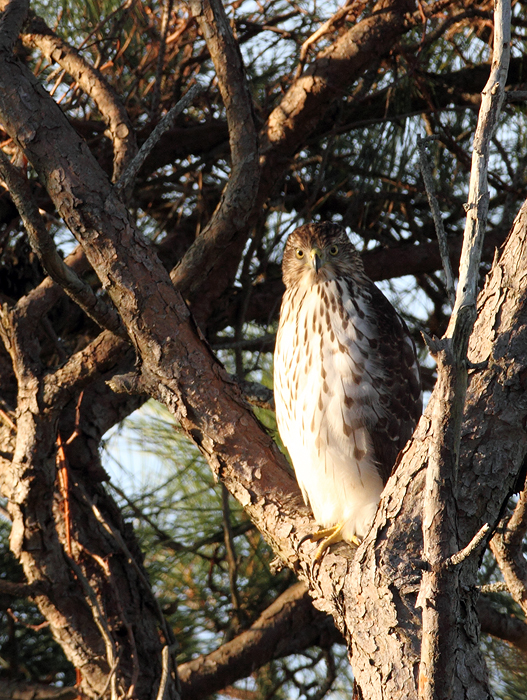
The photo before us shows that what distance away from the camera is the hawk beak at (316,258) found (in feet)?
9.82

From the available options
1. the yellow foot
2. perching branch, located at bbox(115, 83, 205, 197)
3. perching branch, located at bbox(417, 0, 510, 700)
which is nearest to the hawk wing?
the yellow foot

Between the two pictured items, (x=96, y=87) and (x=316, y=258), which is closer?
(x=96, y=87)

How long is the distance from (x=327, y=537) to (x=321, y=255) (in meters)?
1.25

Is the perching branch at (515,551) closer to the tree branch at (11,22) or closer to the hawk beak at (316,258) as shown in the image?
the hawk beak at (316,258)

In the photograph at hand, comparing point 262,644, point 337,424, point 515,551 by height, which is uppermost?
point 337,424

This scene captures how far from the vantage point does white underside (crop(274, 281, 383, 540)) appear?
8.38ft

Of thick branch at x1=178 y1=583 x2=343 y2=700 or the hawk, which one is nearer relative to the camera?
the hawk

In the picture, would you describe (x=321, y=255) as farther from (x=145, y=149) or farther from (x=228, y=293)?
(x=145, y=149)

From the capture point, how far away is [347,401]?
8.36ft

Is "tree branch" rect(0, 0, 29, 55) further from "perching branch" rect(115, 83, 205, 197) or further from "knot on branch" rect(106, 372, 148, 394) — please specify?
"knot on branch" rect(106, 372, 148, 394)

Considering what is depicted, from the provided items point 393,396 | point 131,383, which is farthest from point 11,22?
point 393,396

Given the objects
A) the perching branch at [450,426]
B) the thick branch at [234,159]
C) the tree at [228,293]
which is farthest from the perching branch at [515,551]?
the thick branch at [234,159]

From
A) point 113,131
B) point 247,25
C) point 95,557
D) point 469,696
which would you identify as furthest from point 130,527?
point 247,25

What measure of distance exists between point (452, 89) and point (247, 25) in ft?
3.30
